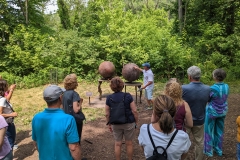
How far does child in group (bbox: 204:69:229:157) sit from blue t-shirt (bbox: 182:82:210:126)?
586 millimetres

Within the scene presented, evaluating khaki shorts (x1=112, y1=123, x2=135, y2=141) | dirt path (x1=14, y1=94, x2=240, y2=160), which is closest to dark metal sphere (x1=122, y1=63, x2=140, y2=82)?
dirt path (x1=14, y1=94, x2=240, y2=160)

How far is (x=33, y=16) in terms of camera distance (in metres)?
17.0

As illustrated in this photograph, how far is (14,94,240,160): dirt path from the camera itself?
462 centimetres

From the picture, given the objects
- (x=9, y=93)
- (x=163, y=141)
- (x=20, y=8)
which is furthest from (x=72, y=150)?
(x=20, y=8)

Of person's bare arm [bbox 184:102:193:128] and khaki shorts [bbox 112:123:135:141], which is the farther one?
khaki shorts [bbox 112:123:135:141]

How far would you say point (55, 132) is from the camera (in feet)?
7.38

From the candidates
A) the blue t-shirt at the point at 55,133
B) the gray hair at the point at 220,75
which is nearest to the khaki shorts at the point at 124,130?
the blue t-shirt at the point at 55,133

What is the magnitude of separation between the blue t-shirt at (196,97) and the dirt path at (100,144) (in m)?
1.30

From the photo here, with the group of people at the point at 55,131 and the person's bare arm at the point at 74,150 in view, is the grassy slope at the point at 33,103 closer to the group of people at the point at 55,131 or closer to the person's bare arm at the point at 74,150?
the group of people at the point at 55,131

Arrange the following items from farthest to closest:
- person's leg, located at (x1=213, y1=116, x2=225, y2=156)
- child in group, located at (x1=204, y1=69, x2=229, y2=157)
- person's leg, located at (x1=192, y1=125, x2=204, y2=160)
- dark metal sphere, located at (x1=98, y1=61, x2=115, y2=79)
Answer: dark metal sphere, located at (x1=98, y1=61, x2=115, y2=79), person's leg, located at (x1=213, y1=116, x2=225, y2=156), child in group, located at (x1=204, y1=69, x2=229, y2=157), person's leg, located at (x1=192, y1=125, x2=204, y2=160)

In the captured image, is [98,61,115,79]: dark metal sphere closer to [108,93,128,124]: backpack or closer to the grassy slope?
the grassy slope

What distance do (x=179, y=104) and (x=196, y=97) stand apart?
2.13 feet

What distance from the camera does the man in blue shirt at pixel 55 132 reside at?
2.24 metres

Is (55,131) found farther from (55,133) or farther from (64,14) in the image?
(64,14)
